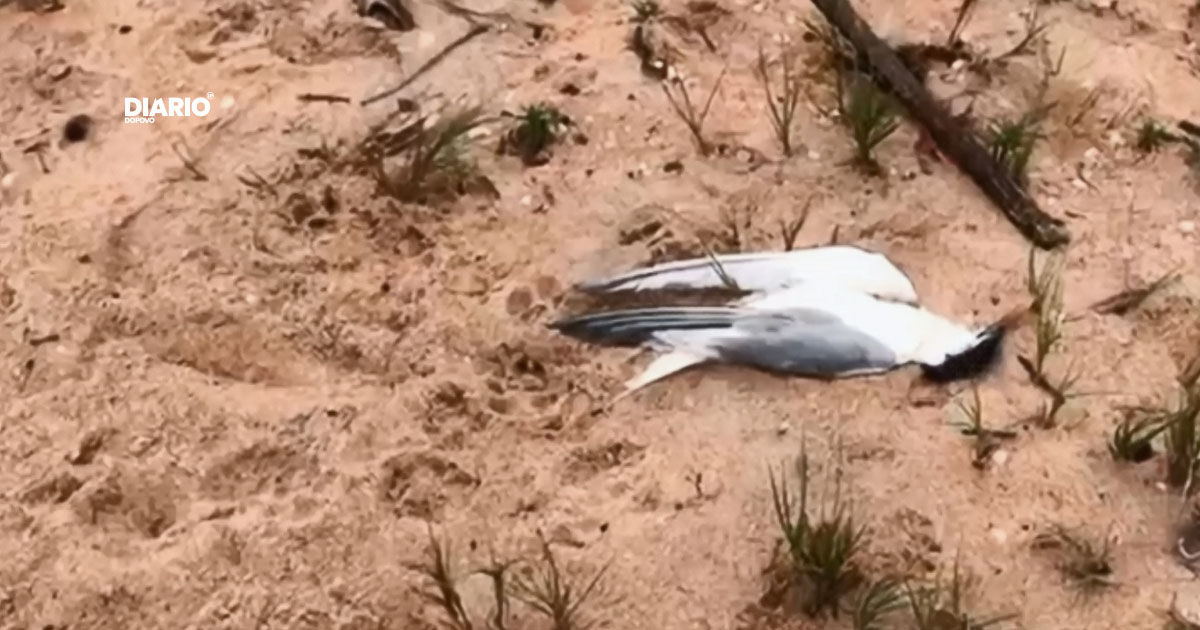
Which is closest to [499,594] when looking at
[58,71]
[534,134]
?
[534,134]

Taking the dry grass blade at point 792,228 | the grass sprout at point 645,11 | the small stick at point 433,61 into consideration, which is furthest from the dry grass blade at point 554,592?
the grass sprout at point 645,11

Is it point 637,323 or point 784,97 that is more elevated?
point 784,97

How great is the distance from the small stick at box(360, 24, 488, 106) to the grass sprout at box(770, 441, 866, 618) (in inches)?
35.8

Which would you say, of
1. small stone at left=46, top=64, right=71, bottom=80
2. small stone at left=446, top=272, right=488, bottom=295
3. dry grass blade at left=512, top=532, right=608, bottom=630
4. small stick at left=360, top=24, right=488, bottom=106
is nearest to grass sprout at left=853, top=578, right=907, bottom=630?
dry grass blade at left=512, top=532, right=608, bottom=630

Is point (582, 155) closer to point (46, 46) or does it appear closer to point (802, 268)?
point (802, 268)

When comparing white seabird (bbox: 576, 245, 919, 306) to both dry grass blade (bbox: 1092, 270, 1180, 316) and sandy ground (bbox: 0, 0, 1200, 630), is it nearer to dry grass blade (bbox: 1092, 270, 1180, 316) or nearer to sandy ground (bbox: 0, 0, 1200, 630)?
sandy ground (bbox: 0, 0, 1200, 630)

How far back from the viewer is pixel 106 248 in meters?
2.42

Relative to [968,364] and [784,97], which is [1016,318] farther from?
[784,97]

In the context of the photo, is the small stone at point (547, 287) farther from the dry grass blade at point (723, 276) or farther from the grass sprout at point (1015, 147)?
the grass sprout at point (1015, 147)

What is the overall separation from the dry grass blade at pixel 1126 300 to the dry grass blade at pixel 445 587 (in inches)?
36.6

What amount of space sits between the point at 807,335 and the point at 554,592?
517 mm

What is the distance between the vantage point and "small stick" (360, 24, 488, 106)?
8.58 ft

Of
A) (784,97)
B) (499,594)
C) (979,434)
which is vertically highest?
(784,97)

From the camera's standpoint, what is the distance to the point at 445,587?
2.04m
